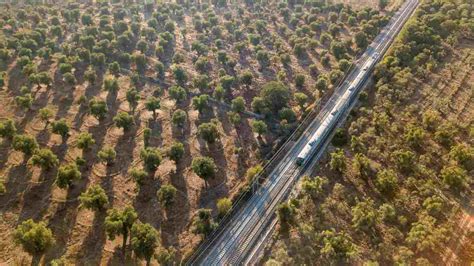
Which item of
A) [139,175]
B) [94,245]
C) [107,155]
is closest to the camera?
[94,245]

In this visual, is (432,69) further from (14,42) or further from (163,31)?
(14,42)

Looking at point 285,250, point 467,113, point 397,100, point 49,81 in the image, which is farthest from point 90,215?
point 467,113

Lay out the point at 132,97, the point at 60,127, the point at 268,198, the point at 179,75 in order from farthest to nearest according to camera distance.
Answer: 1. the point at 179,75
2. the point at 132,97
3. the point at 60,127
4. the point at 268,198

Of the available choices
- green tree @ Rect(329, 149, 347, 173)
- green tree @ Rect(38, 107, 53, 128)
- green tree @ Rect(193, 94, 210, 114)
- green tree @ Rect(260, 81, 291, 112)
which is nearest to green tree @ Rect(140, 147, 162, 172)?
green tree @ Rect(193, 94, 210, 114)

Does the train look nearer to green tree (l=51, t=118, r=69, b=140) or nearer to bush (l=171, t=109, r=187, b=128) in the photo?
bush (l=171, t=109, r=187, b=128)

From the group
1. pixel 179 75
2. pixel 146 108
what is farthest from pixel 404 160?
pixel 146 108

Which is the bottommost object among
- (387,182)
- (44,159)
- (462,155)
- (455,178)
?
(44,159)

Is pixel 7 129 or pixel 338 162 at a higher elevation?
pixel 338 162

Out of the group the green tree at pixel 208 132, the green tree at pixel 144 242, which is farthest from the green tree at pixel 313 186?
the green tree at pixel 144 242

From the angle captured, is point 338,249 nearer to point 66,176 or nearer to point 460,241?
point 460,241
